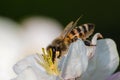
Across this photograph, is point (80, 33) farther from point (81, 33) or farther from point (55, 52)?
point (55, 52)

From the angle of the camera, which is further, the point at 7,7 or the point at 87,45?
the point at 7,7

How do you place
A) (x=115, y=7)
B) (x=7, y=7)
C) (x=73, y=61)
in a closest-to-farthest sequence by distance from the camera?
(x=73, y=61) < (x=115, y=7) < (x=7, y=7)

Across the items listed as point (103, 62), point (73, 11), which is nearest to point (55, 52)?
point (103, 62)

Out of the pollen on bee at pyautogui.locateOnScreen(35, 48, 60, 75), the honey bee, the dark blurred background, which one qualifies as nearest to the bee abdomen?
the honey bee

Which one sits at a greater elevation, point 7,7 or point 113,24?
point 7,7

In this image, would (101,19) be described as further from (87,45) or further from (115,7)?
(87,45)

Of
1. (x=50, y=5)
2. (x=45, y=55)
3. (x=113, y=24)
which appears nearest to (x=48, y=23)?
(x=50, y=5)

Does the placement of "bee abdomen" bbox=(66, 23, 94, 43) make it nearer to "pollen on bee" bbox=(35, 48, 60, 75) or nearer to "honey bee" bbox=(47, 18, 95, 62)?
"honey bee" bbox=(47, 18, 95, 62)
